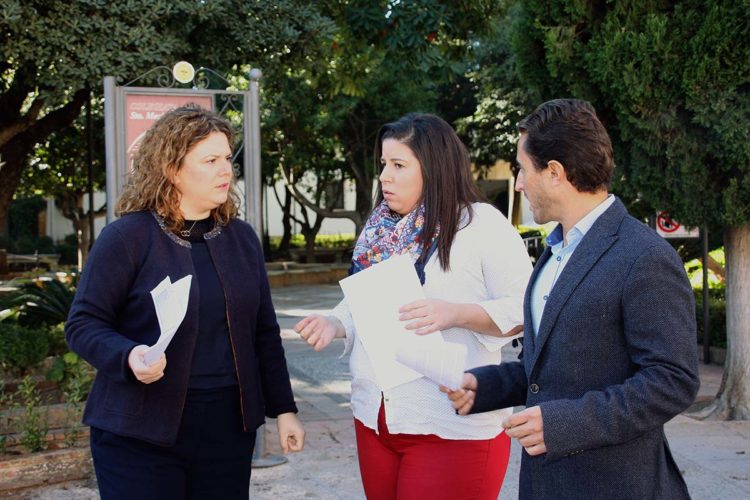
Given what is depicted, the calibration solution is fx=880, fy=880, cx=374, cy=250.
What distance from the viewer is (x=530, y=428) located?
2027mm

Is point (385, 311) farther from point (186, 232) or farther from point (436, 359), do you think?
point (186, 232)

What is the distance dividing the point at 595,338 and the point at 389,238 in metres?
1.07

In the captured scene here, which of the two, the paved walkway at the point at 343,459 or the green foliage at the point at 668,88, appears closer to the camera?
the paved walkway at the point at 343,459

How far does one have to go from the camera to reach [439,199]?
293 centimetres

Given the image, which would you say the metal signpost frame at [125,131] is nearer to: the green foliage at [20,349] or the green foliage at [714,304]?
the green foliage at [20,349]

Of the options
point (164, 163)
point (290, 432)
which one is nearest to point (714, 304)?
point (290, 432)

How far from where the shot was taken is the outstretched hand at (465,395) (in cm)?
255

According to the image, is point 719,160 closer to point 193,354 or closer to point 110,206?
point 110,206

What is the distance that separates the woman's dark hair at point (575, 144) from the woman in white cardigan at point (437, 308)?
0.74 metres

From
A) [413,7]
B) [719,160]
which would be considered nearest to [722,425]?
[719,160]

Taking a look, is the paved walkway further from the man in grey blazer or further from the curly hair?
the man in grey blazer

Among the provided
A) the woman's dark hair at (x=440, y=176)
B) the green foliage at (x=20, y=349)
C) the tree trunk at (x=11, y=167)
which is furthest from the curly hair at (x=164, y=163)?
the tree trunk at (x=11, y=167)

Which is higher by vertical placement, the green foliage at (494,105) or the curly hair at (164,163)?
the green foliage at (494,105)

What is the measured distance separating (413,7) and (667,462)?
20.5ft
